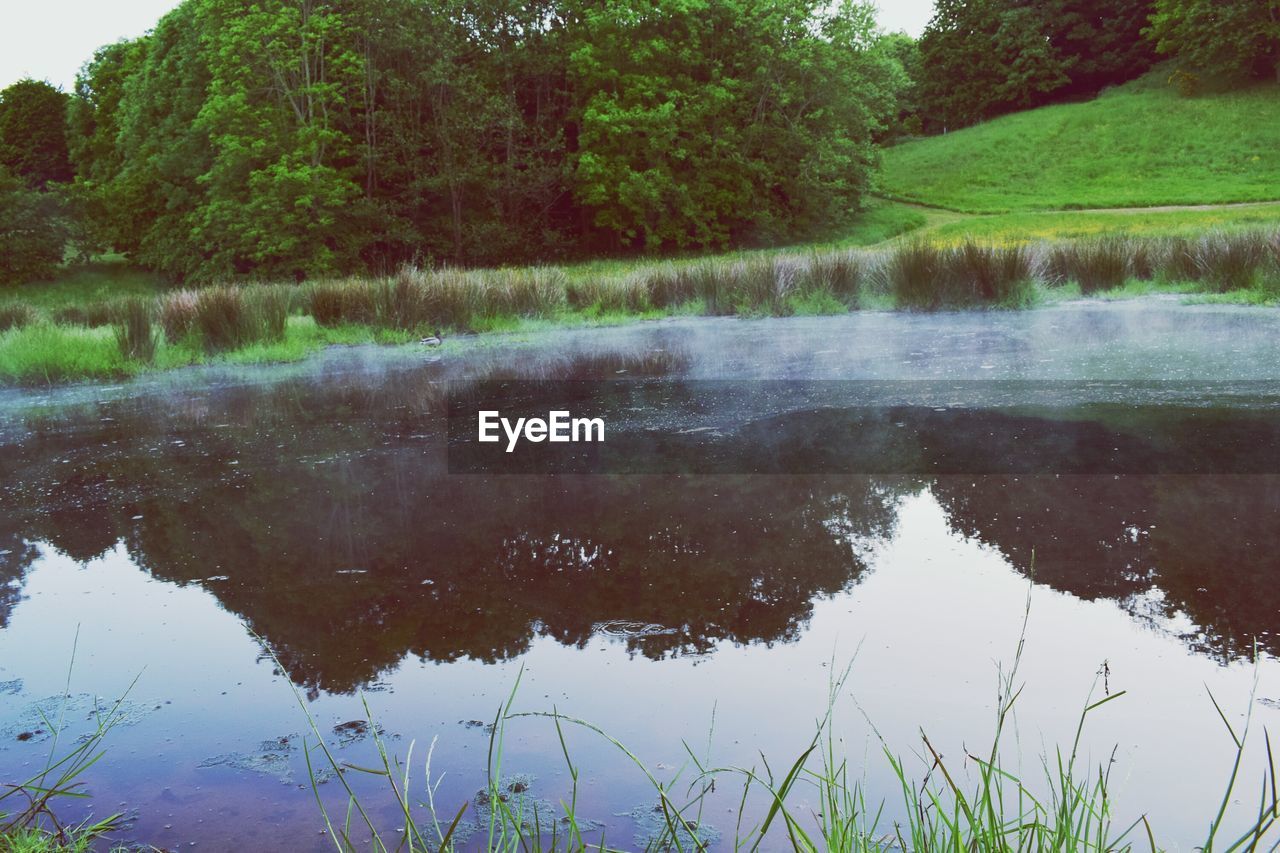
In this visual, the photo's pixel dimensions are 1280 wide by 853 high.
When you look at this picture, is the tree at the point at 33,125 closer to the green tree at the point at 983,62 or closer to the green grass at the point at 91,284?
the green grass at the point at 91,284

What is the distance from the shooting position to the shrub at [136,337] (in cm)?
1009

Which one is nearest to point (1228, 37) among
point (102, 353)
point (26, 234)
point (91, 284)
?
point (91, 284)

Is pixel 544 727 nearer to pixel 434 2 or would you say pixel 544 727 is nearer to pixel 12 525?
pixel 12 525

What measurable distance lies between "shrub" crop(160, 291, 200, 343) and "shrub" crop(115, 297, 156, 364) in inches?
10.9

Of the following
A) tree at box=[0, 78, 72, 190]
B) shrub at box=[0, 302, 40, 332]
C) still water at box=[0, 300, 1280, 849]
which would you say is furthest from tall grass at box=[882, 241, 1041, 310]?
tree at box=[0, 78, 72, 190]

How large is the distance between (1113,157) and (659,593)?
108ft

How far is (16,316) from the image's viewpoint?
41.0 ft

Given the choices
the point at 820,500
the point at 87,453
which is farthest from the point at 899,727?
the point at 87,453

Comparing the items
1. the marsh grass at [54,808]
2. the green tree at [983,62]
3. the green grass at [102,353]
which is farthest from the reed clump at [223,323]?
the green tree at [983,62]

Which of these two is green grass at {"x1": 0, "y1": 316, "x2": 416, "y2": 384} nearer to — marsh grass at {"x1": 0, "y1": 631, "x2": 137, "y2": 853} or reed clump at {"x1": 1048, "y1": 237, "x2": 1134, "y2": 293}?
reed clump at {"x1": 1048, "y1": 237, "x2": 1134, "y2": 293}

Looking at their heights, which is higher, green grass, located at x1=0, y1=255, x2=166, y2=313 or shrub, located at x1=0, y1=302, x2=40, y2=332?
shrub, located at x1=0, y1=302, x2=40, y2=332

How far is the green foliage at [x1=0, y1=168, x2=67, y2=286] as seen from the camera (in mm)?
30047

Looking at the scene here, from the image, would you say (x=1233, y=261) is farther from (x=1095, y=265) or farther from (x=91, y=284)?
(x=91, y=284)

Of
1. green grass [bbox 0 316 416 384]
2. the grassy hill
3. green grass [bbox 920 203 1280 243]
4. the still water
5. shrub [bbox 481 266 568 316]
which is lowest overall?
the still water
